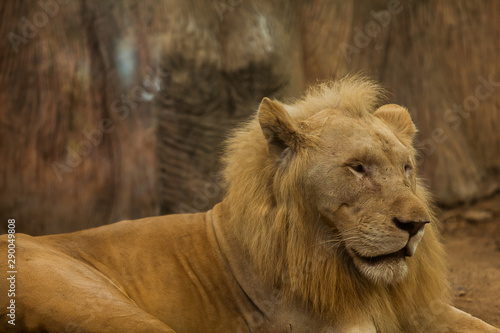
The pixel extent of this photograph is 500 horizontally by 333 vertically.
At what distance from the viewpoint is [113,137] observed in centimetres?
523

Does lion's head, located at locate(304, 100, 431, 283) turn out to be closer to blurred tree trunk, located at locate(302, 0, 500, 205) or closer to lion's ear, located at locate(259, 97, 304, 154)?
lion's ear, located at locate(259, 97, 304, 154)

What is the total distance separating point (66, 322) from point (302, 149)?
1.39 m

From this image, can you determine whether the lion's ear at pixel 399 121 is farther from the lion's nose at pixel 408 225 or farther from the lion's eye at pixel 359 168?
the lion's nose at pixel 408 225

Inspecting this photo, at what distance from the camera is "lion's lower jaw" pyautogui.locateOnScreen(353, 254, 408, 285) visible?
2889 millimetres

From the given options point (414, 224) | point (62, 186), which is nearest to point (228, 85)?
point (62, 186)

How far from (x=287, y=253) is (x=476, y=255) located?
136 inches
